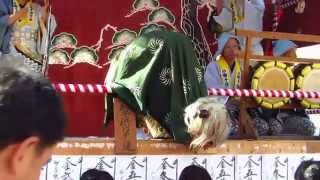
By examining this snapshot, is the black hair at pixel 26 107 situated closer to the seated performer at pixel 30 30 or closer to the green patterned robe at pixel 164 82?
the green patterned robe at pixel 164 82

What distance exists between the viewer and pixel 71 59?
6379mm

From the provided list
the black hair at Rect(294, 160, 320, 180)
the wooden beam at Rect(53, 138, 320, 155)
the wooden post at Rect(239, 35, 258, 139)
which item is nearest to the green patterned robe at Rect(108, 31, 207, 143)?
the wooden beam at Rect(53, 138, 320, 155)

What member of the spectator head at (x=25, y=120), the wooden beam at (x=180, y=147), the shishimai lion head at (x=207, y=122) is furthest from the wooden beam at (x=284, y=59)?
the spectator head at (x=25, y=120)

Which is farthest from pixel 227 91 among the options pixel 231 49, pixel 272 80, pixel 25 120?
pixel 25 120

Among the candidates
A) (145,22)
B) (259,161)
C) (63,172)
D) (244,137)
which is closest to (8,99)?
(63,172)

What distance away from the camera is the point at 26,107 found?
3.97 feet

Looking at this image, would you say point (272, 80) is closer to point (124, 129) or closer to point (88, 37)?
point (124, 129)

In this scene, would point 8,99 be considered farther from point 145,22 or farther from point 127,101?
point 145,22

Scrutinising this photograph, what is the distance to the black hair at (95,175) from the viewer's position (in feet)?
11.9

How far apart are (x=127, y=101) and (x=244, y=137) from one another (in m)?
1.06

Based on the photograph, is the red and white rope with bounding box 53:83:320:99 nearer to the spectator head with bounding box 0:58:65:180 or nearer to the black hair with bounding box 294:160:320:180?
the black hair with bounding box 294:160:320:180

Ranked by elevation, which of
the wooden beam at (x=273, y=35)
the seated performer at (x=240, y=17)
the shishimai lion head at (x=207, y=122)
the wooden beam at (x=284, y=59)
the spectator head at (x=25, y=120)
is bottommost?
the spectator head at (x=25, y=120)

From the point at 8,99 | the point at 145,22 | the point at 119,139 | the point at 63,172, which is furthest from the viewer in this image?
the point at 145,22

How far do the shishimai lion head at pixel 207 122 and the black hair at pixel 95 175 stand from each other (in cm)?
58
